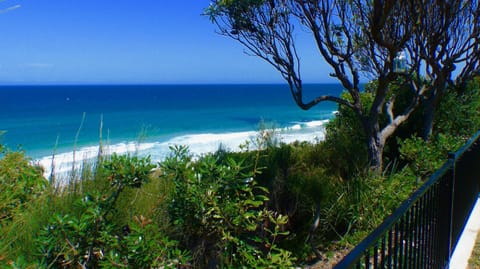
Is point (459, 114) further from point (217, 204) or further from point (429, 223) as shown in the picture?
point (217, 204)

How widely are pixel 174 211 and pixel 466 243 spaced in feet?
10.1

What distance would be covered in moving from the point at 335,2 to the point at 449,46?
13.5ft

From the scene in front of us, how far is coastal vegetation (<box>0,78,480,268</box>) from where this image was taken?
2.94 m

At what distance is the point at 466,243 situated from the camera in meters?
4.18

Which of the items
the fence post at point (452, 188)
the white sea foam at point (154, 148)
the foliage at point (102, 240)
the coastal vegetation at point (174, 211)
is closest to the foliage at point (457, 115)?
the white sea foam at point (154, 148)

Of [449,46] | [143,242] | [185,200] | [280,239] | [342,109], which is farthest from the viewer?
[342,109]

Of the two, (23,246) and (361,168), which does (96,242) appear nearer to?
(23,246)

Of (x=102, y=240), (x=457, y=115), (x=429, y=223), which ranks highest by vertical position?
(x=457, y=115)

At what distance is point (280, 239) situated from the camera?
21.5 ft

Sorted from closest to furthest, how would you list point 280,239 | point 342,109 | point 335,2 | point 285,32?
point 280,239
point 335,2
point 285,32
point 342,109

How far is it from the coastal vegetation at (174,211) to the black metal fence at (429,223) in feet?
4.22

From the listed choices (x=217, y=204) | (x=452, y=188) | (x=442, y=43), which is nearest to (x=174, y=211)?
(x=217, y=204)

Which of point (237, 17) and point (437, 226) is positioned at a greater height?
point (237, 17)

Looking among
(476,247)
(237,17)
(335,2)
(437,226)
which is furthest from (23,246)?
(335,2)
